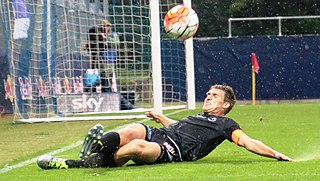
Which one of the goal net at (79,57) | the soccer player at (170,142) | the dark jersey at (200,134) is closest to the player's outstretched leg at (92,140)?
the soccer player at (170,142)

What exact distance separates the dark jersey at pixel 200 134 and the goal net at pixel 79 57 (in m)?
8.97

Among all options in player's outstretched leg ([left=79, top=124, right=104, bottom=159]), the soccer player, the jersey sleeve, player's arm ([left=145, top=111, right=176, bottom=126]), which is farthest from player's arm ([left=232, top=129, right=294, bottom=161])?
player's outstretched leg ([left=79, top=124, right=104, bottom=159])

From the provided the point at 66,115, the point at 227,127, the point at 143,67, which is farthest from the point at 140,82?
the point at 227,127

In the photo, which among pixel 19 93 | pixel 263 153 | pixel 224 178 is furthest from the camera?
pixel 19 93

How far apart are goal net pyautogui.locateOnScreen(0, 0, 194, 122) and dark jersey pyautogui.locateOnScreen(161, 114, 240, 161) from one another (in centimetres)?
897

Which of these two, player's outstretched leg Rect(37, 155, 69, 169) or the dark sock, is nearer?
the dark sock

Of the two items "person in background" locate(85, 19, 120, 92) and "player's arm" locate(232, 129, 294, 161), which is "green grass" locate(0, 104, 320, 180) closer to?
"player's arm" locate(232, 129, 294, 161)

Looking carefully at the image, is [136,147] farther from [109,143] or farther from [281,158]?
[281,158]

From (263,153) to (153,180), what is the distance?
1.37m

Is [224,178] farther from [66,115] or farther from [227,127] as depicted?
[66,115]

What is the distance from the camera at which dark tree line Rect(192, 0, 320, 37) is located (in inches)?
1463

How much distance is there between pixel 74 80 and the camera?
2027cm

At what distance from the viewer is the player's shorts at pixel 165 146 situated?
28.6 feet

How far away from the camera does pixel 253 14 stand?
4019 centimetres
